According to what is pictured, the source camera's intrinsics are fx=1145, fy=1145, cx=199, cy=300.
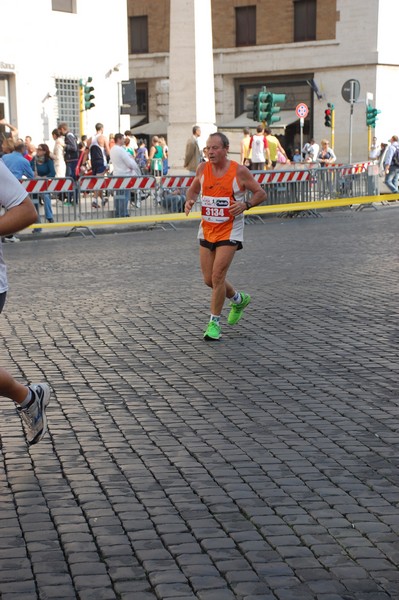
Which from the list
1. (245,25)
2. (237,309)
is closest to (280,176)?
(237,309)

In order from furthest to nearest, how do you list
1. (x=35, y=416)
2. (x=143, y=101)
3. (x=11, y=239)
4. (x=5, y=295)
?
(x=143, y=101)
(x=11, y=239)
(x=35, y=416)
(x=5, y=295)

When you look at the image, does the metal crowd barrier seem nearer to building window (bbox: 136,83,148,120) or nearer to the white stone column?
the white stone column

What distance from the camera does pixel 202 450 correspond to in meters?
6.01

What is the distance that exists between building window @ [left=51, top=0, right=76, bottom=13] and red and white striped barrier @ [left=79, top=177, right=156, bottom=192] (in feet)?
37.8

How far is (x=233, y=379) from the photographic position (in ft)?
25.8

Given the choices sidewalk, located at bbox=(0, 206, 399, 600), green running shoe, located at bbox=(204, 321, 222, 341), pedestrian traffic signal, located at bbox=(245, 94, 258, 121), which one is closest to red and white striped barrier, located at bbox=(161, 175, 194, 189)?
pedestrian traffic signal, located at bbox=(245, 94, 258, 121)

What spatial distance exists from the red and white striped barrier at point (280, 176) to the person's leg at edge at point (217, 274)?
15.7m

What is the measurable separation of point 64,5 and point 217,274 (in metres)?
25.7

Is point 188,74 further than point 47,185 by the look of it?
Yes

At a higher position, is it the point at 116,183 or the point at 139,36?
the point at 139,36

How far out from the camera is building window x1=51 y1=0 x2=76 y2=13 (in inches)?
1315

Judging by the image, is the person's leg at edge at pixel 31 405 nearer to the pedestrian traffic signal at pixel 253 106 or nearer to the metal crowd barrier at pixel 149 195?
the metal crowd barrier at pixel 149 195

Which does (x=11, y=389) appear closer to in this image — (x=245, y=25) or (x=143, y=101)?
(x=245, y=25)

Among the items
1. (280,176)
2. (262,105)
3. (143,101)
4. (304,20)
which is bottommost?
(280,176)
